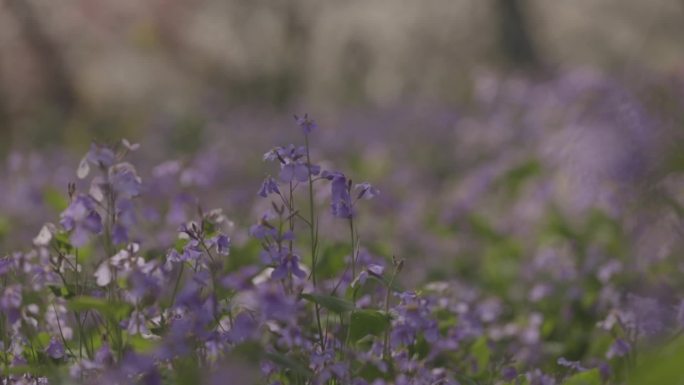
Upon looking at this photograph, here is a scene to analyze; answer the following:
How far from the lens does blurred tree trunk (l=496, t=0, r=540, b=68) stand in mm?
13297

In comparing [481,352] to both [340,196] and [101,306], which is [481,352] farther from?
[101,306]

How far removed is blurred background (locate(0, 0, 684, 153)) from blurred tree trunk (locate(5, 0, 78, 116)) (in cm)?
2

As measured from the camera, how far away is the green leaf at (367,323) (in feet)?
7.53

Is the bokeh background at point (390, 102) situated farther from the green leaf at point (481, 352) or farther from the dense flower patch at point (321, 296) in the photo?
the green leaf at point (481, 352)

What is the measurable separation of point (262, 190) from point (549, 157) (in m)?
3.61

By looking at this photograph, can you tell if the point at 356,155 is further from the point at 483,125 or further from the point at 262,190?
the point at 262,190

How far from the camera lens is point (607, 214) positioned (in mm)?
4887

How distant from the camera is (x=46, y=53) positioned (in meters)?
16.0

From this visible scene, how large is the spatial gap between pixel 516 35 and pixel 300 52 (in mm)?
3330

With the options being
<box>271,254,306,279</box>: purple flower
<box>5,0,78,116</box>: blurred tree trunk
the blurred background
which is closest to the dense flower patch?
<box>271,254,306,279</box>: purple flower

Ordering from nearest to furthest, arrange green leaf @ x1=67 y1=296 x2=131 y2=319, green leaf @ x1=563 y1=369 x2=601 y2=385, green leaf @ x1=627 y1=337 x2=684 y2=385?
green leaf @ x1=627 y1=337 x2=684 y2=385
green leaf @ x1=67 y1=296 x2=131 y2=319
green leaf @ x1=563 y1=369 x2=601 y2=385

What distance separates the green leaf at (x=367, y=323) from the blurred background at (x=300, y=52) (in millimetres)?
10270

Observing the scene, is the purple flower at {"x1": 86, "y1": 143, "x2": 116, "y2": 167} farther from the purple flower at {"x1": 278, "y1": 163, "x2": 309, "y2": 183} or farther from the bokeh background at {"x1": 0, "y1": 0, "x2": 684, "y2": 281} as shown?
the bokeh background at {"x1": 0, "y1": 0, "x2": 684, "y2": 281}

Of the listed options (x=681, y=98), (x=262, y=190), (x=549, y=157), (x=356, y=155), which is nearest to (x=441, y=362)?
(x=262, y=190)
